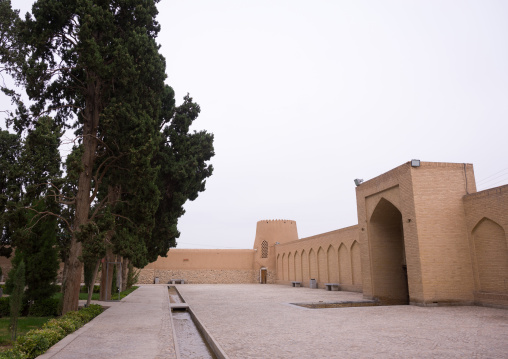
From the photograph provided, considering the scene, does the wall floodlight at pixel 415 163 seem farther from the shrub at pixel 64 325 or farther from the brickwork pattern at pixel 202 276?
the brickwork pattern at pixel 202 276

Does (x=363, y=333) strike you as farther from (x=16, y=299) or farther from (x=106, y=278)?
(x=106, y=278)

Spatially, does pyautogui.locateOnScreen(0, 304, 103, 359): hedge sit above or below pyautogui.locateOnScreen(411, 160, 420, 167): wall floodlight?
below

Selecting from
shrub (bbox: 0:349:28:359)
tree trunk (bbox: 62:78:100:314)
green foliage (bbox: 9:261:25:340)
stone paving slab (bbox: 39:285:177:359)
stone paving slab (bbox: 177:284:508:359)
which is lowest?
stone paving slab (bbox: 177:284:508:359)

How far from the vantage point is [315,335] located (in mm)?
7035

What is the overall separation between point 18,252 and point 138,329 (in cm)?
611

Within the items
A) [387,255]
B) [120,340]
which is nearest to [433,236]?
[387,255]

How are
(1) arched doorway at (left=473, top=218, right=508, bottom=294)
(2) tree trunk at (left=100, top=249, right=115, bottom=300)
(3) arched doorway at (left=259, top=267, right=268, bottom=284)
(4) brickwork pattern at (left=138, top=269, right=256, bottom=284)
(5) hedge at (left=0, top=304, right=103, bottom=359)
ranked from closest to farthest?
(5) hedge at (left=0, top=304, right=103, bottom=359)
(1) arched doorway at (left=473, top=218, right=508, bottom=294)
(2) tree trunk at (left=100, top=249, right=115, bottom=300)
(4) brickwork pattern at (left=138, top=269, right=256, bottom=284)
(3) arched doorway at (left=259, top=267, right=268, bottom=284)

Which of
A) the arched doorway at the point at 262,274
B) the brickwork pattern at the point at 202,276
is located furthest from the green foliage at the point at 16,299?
the arched doorway at the point at 262,274

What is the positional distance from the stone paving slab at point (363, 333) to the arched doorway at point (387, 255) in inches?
149

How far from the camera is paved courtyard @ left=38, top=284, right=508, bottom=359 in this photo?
5477mm

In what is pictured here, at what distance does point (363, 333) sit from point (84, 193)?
7.87m

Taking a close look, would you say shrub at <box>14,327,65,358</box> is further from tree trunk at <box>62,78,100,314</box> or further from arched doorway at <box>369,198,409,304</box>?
arched doorway at <box>369,198,409,304</box>

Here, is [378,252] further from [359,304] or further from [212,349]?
[212,349]

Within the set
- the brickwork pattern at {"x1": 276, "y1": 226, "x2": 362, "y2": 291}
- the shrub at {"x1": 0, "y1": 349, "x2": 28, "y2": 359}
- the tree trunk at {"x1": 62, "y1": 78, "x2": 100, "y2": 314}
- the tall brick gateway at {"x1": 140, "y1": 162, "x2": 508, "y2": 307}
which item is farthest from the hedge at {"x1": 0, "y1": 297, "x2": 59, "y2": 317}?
the brickwork pattern at {"x1": 276, "y1": 226, "x2": 362, "y2": 291}
